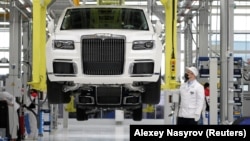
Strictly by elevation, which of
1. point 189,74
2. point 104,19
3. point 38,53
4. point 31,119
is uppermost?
point 104,19

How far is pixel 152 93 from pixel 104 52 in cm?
109

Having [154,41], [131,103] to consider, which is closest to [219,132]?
[154,41]

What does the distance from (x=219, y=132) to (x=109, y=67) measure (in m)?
3.28

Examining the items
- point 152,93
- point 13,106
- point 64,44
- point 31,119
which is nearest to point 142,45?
point 152,93

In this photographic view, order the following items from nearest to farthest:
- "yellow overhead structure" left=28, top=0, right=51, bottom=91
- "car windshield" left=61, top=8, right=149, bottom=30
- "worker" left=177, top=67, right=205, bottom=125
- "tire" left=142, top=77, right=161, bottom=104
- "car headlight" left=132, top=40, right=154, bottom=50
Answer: "car headlight" left=132, top=40, right=154, bottom=50 < "yellow overhead structure" left=28, top=0, right=51, bottom=91 < "tire" left=142, top=77, right=161, bottom=104 < "car windshield" left=61, top=8, right=149, bottom=30 < "worker" left=177, top=67, right=205, bottom=125

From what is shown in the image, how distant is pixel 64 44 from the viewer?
7.55 meters

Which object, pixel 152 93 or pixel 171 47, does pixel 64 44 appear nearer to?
pixel 152 93

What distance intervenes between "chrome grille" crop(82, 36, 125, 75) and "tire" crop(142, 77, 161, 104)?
0.69m

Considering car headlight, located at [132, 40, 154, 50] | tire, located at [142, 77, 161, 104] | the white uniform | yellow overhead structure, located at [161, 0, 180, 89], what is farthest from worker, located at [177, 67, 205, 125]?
car headlight, located at [132, 40, 154, 50]

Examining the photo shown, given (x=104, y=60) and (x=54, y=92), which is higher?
(x=104, y=60)

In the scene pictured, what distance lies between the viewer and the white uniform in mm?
8461

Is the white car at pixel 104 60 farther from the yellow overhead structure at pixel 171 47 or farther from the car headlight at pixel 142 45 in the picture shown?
the yellow overhead structure at pixel 171 47

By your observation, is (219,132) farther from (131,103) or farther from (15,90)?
(15,90)

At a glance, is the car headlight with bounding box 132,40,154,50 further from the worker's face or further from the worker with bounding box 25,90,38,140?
the worker with bounding box 25,90,38,140
